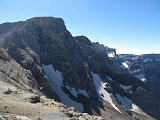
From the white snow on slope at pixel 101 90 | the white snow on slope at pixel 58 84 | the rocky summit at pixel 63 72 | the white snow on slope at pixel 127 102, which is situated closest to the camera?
the rocky summit at pixel 63 72

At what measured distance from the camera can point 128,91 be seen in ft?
626

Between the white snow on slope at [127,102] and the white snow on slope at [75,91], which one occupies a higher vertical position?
the white snow on slope at [75,91]

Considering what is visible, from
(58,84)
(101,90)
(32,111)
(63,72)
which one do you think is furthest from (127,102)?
(32,111)

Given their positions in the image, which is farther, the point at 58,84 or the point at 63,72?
the point at 63,72

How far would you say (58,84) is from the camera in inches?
5527

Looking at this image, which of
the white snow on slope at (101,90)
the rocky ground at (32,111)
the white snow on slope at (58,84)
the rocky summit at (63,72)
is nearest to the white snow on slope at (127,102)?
the rocky summit at (63,72)

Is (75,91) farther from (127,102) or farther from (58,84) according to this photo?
(127,102)

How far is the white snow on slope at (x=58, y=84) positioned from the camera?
12888 cm

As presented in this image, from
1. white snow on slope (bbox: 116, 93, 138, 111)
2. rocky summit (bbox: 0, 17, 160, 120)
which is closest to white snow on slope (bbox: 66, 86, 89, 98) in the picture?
rocky summit (bbox: 0, 17, 160, 120)

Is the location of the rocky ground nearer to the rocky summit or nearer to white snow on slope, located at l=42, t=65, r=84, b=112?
the rocky summit

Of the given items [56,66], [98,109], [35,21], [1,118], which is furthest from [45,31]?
[1,118]

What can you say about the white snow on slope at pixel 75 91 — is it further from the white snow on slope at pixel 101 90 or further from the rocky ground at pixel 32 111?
the rocky ground at pixel 32 111

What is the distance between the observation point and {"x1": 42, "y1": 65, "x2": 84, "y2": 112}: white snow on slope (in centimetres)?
12888

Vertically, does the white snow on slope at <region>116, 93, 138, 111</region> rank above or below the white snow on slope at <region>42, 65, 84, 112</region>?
below
